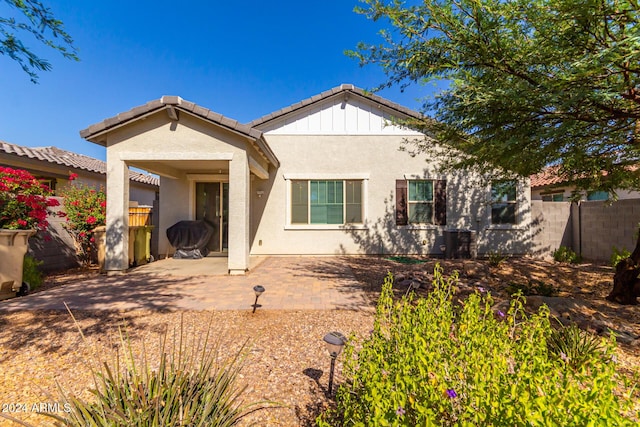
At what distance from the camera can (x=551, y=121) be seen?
3.66 metres

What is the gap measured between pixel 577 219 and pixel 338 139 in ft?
28.3

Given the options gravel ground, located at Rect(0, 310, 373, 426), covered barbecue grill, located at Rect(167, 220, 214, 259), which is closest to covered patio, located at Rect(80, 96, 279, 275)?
covered barbecue grill, located at Rect(167, 220, 214, 259)

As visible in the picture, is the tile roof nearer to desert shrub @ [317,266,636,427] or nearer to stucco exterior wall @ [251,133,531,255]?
stucco exterior wall @ [251,133,531,255]

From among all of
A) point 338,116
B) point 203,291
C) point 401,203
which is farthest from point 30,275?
point 401,203

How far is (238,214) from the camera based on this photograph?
6.88m

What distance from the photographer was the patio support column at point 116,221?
6.96 m

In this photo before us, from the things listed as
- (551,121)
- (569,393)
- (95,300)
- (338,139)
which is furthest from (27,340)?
(338,139)

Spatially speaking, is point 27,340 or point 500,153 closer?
point 27,340

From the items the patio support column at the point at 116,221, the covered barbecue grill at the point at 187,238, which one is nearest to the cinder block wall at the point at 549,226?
the covered barbecue grill at the point at 187,238

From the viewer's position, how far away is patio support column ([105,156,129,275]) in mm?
6965

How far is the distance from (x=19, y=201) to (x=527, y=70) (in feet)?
27.6

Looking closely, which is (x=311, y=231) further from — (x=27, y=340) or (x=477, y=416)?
(x=477, y=416)

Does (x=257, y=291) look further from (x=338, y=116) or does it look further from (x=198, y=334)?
(x=338, y=116)

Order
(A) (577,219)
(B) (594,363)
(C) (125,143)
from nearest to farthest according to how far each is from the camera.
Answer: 1. (B) (594,363)
2. (C) (125,143)
3. (A) (577,219)
